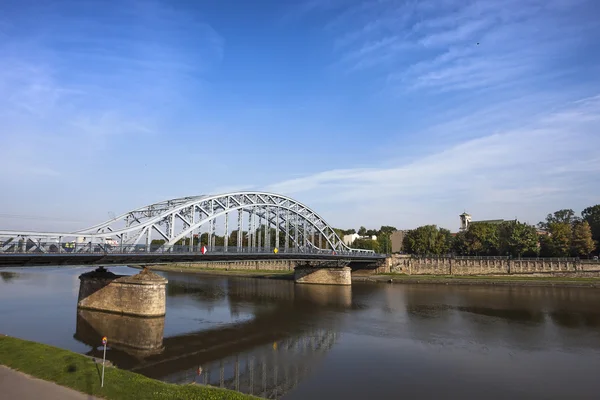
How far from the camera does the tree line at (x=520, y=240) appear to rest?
73.3 metres

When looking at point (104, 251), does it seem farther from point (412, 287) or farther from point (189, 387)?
point (412, 287)

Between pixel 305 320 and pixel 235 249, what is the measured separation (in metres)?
18.3

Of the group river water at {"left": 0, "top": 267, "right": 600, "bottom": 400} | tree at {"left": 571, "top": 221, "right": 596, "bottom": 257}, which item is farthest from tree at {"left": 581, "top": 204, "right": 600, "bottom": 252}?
river water at {"left": 0, "top": 267, "right": 600, "bottom": 400}

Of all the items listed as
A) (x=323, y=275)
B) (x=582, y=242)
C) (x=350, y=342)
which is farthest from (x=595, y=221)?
(x=350, y=342)

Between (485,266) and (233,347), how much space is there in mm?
63964

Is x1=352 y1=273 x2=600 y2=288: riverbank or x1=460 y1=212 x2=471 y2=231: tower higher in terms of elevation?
x1=460 y1=212 x2=471 y2=231: tower

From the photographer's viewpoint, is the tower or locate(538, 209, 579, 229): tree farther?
the tower

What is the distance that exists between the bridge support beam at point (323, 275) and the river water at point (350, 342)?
20327 millimetres

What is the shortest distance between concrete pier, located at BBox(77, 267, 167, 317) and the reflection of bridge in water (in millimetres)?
904

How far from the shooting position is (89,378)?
14.6 meters

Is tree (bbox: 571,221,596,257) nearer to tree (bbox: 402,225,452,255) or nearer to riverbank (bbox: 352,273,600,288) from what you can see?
riverbank (bbox: 352,273,600,288)

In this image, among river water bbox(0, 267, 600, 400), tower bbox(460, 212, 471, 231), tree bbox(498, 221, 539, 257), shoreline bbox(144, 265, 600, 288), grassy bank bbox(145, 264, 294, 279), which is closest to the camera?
river water bbox(0, 267, 600, 400)

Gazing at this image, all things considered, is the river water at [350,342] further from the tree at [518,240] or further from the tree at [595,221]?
the tree at [595,221]

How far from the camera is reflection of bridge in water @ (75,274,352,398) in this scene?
781 inches
